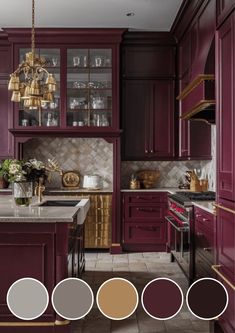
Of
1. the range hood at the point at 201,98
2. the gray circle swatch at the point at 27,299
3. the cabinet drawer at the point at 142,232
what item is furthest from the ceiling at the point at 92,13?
the gray circle swatch at the point at 27,299

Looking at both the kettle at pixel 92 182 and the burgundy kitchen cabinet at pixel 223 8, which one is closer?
the burgundy kitchen cabinet at pixel 223 8

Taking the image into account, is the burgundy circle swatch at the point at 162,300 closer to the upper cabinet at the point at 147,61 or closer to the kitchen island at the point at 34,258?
the kitchen island at the point at 34,258

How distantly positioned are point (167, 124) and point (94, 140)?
1.11 metres

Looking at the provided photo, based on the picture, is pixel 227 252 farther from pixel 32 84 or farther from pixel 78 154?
pixel 78 154

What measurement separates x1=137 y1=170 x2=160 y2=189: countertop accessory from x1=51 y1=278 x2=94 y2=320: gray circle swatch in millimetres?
4127

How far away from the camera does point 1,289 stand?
2900 millimetres

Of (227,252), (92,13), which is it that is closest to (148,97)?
(92,13)

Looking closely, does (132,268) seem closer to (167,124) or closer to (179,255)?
(179,255)

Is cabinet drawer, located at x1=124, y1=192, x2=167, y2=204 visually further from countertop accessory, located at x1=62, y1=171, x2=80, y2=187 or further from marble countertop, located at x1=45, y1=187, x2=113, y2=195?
countertop accessory, located at x1=62, y1=171, x2=80, y2=187

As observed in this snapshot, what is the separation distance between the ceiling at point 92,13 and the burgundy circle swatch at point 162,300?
373 centimetres

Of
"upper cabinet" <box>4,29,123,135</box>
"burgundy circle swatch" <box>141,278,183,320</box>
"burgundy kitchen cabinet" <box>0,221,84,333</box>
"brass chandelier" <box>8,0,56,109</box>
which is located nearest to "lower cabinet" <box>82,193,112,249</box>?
"upper cabinet" <box>4,29,123,135</box>

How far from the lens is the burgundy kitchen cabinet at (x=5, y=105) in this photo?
5883 millimetres

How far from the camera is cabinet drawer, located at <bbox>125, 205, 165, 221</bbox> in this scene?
18.8 ft

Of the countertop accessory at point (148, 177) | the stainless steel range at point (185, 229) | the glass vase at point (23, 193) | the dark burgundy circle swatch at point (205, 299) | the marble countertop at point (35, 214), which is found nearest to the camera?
the dark burgundy circle swatch at point (205, 299)
